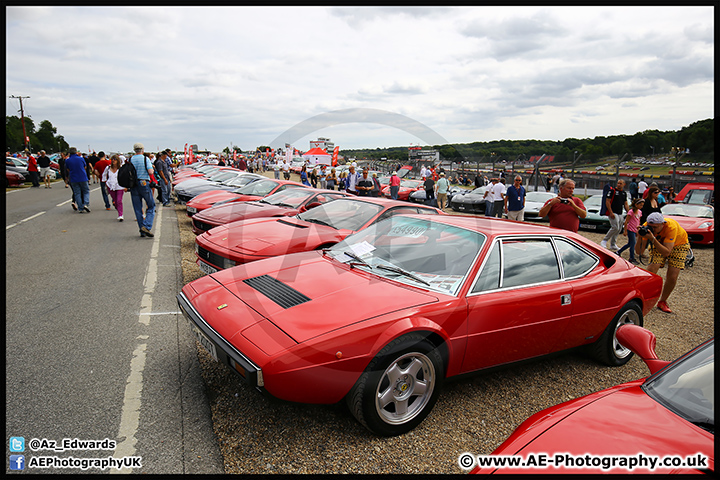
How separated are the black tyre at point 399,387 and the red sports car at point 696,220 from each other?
11.3m

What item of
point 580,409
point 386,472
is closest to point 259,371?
point 386,472

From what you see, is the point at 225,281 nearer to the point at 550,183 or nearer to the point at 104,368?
the point at 104,368

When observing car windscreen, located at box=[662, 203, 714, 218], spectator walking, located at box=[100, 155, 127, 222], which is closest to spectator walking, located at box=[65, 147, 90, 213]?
spectator walking, located at box=[100, 155, 127, 222]

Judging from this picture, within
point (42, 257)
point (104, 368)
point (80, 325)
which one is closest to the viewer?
point (104, 368)

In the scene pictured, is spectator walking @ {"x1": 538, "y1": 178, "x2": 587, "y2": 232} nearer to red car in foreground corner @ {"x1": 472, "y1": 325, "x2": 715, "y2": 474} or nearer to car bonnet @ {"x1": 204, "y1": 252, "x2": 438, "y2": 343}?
car bonnet @ {"x1": 204, "y1": 252, "x2": 438, "y2": 343}

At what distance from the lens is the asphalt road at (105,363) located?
7.83ft

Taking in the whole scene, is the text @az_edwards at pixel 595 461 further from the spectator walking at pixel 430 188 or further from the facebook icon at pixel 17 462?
the spectator walking at pixel 430 188

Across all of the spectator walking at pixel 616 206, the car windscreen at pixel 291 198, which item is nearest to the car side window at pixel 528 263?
the car windscreen at pixel 291 198

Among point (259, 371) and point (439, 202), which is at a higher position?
point (439, 202)

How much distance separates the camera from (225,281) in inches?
130

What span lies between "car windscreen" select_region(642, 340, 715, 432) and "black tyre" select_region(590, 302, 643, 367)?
1662mm

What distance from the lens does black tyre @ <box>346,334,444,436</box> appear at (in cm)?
241

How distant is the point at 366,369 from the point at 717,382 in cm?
169

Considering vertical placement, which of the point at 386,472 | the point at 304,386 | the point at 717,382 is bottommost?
the point at 386,472
